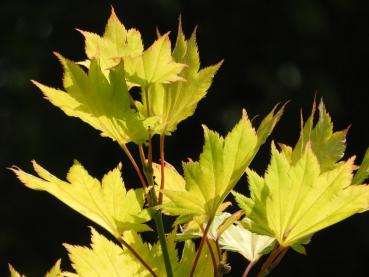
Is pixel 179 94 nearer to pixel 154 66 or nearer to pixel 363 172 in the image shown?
pixel 154 66

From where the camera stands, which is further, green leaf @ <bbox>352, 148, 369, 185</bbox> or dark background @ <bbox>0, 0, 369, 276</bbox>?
dark background @ <bbox>0, 0, 369, 276</bbox>

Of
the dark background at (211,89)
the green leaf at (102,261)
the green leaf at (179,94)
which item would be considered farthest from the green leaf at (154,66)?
the dark background at (211,89)

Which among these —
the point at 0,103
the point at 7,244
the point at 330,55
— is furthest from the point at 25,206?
the point at 330,55

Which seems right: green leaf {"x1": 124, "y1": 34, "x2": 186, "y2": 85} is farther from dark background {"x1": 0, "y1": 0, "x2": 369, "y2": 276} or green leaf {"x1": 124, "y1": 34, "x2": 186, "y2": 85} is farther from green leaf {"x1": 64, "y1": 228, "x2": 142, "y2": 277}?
dark background {"x1": 0, "y1": 0, "x2": 369, "y2": 276}

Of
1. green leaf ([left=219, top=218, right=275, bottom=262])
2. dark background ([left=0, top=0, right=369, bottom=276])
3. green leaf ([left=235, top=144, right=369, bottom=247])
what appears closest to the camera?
green leaf ([left=235, top=144, right=369, bottom=247])

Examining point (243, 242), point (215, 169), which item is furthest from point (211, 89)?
point (215, 169)

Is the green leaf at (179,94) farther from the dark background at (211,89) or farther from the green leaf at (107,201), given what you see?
the dark background at (211,89)

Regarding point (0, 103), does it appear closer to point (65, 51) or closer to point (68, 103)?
point (65, 51)

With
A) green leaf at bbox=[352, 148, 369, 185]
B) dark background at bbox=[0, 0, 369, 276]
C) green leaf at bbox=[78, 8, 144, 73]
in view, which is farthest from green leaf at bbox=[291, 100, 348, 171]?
dark background at bbox=[0, 0, 369, 276]
